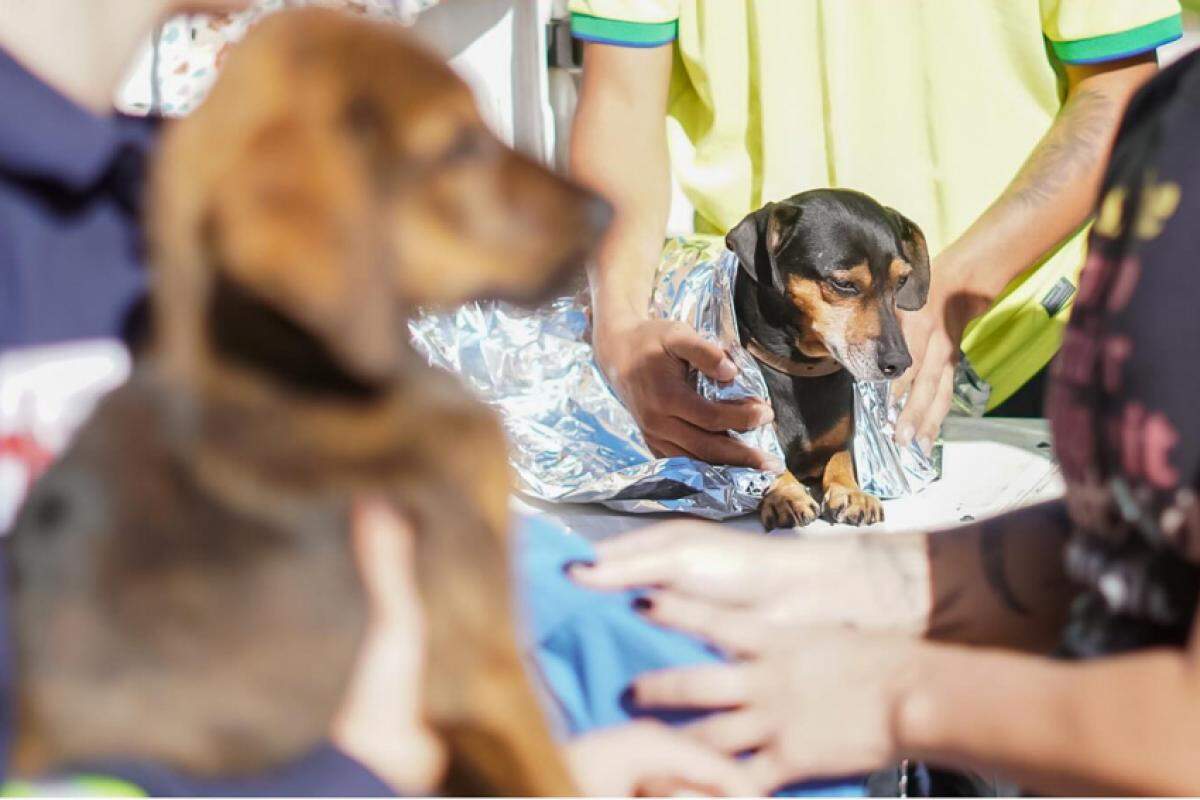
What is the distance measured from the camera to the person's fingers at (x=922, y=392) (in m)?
2.46

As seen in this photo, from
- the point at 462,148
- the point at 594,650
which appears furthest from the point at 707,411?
the point at 462,148

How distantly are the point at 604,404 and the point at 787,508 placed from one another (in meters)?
0.44

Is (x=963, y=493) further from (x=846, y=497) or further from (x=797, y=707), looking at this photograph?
(x=797, y=707)

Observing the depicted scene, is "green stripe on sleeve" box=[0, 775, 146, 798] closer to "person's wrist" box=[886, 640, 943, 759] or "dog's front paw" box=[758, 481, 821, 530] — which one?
"person's wrist" box=[886, 640, 943, 759]

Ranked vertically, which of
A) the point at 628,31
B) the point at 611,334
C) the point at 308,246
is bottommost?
the point at 611,334

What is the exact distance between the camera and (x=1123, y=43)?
2363 millimetres

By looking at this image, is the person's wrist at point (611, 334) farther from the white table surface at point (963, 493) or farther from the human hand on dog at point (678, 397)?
the white table surface at point (963, 493)

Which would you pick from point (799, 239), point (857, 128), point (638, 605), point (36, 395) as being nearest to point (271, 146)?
point (36, 395)

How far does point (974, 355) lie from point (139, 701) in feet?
7.41

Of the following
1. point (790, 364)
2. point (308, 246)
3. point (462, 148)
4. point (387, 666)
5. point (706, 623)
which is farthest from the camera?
point (790, 364)

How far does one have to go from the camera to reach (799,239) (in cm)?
256

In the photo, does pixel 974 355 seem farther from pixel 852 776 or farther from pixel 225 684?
pixel 225 684

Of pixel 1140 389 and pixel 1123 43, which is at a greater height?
pixel 1123 43

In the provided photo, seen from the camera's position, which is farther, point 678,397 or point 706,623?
point 678,397
